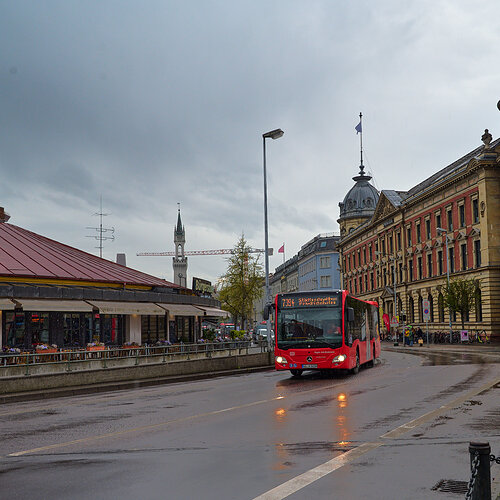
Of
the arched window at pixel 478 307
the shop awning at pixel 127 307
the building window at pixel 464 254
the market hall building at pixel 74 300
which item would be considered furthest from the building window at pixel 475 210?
the shop awning at pixel 127 307

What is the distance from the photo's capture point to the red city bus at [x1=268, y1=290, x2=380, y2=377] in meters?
23.1

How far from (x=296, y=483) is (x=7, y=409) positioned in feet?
35.6

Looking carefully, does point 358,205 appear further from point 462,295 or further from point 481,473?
point 481,473

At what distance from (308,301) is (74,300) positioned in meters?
12.0

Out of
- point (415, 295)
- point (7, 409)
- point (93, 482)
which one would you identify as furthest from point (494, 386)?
point (415, 295)

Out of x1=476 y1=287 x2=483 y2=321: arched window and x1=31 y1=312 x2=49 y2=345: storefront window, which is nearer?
x1=31 y1=312 x2=49 y2=345: storefront window

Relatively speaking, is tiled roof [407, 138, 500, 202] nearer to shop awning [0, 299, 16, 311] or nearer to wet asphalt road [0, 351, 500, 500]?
shop awning [0, 299, 16, 311]

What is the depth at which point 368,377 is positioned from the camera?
76.9 ft

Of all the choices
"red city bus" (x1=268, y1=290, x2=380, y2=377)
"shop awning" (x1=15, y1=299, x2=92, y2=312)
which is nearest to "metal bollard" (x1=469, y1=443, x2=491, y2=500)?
"red city bus" (x1=268, y1=290, x2=380, y2=377)

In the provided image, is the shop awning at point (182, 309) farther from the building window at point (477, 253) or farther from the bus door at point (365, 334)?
the building window at point (477, 253)

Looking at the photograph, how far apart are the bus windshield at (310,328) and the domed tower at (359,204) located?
83926 millimetres

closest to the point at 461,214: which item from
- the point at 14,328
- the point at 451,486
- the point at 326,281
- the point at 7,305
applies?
the point at 14,328

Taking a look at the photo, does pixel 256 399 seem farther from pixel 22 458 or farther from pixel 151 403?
pixel 22 458

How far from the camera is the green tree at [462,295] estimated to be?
5756 centimetres
